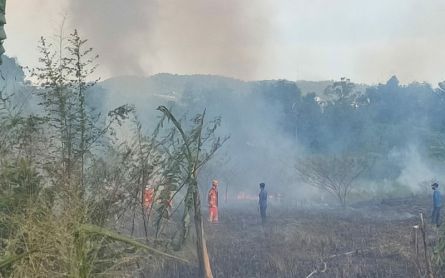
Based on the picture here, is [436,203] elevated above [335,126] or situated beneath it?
situated beneath

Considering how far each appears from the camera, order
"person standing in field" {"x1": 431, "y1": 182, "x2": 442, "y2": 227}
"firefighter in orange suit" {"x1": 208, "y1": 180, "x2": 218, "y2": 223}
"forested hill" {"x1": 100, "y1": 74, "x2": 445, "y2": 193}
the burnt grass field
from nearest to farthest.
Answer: the burnt grass field → "person standing in field" {"x1": 431, "y1": 182, "x2": 442, "y2": 227} → "firefighter in orange suit" {"x1": 208, "y1": 180, "x2": 218, "y2": 223} → "forested hill" {"x1": 100, "y1": 74, "x2": 445, "y2": 193}

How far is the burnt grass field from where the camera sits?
33.4 ft

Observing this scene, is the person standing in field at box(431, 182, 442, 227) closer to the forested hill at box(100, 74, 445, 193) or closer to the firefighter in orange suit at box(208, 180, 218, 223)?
the firefighter in orange suit at box(208, 180, 218, 223)

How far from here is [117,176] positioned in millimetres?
6383

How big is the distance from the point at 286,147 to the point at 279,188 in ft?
20.2

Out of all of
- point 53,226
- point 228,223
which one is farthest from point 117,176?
point 228,223

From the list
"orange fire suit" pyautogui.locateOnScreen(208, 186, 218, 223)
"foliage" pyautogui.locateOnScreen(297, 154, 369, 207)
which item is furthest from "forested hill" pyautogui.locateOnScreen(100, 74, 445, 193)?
"orange fire suit" pyautogui.locateOnScreen(208, 186, 218, 223)

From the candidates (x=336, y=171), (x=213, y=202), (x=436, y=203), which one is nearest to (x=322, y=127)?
(x=336, y=171)

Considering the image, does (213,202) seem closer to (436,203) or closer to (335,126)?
(436,203)

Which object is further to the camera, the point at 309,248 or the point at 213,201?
the point at 213,201

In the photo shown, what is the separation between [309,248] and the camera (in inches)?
498

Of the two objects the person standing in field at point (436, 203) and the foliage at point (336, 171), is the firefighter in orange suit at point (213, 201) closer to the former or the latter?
the person standing in field at point (436, 203)

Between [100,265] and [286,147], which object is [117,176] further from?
[286,147]

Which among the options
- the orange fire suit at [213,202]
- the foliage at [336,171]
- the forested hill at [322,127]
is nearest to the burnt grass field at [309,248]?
the orange fire suit at [213,202]
